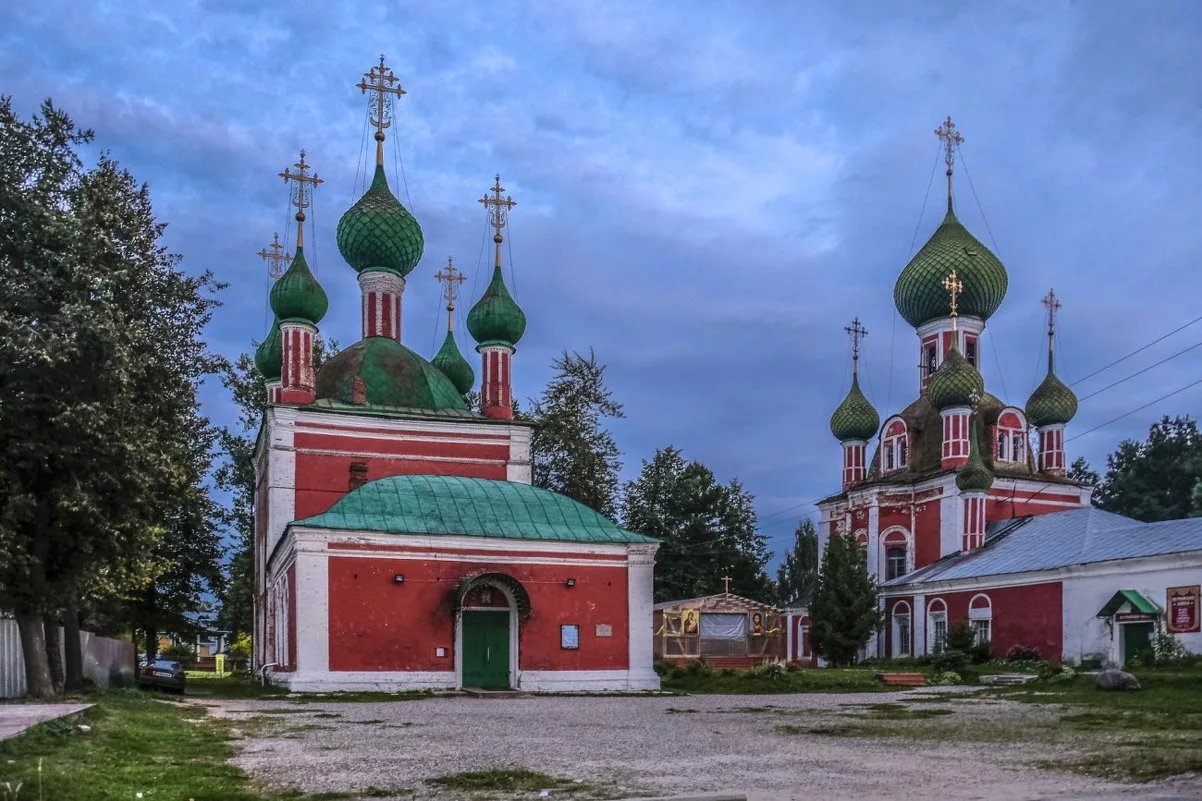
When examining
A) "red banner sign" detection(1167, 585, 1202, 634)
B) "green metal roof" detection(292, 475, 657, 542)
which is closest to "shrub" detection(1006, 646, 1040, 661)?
"red banner sign" detection(1167, 585, 1202, 634)

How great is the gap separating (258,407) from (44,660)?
79.0 ft

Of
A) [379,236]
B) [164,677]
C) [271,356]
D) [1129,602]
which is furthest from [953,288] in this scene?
[164,677]

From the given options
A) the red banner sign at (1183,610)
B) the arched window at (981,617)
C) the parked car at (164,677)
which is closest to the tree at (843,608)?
the arched window at (981,617)

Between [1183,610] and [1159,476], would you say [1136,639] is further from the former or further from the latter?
[1159,476]

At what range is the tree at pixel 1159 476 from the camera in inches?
1998

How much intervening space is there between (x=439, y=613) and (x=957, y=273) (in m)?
26.6

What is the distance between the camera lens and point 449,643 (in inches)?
923

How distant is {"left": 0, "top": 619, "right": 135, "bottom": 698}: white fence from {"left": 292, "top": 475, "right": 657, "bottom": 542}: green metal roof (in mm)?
5244

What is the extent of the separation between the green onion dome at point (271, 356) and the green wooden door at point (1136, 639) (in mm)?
25470

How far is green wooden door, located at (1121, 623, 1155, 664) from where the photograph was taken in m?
26.5

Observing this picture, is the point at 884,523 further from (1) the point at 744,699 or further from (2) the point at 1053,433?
(1) the point at 744,699

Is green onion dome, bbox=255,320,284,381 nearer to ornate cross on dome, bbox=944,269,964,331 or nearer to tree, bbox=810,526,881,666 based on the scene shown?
tree, bbox=810,526,881,666

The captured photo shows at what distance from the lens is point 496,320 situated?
3044 centimetres

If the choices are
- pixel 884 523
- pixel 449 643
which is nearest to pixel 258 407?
pixel 449 643
